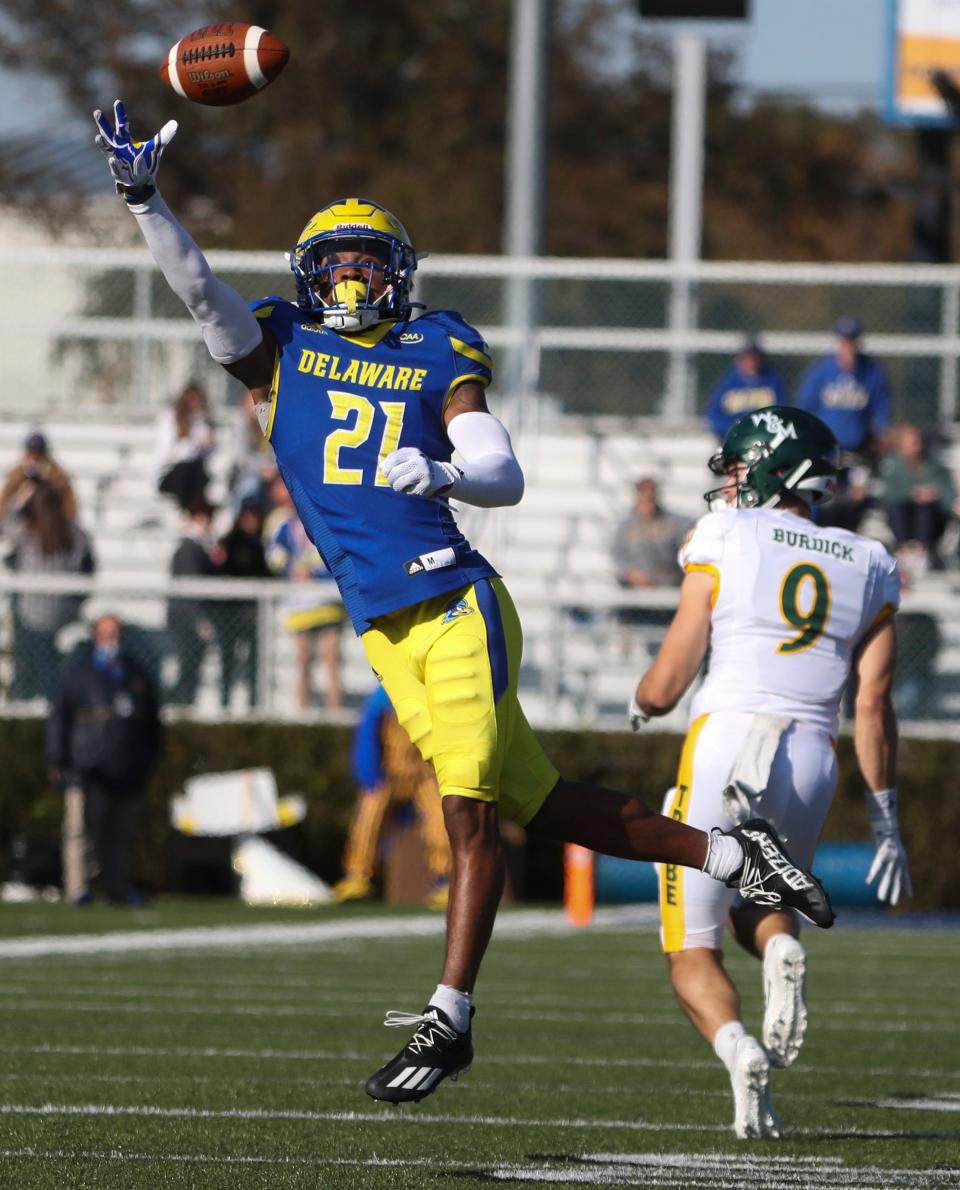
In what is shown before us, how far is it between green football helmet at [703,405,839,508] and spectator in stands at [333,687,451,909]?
7.45m

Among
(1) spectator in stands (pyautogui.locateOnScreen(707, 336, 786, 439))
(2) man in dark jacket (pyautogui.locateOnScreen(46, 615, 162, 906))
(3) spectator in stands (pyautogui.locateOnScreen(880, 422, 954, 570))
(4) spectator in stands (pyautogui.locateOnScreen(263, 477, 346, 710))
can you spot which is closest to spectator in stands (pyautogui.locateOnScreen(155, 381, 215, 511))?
(4) spectator in stands (pyautogui.locateOnScreen(263, 477, 346, 710))

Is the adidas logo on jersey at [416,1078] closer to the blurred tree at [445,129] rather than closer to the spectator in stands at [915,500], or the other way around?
the spectator in stands at [915,500]

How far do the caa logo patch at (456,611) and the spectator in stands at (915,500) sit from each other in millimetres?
10019

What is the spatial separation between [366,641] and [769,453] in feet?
4.04

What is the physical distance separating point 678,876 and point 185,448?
1092 cm

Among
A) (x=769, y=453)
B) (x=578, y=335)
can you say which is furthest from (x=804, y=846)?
(x=578, y=335)

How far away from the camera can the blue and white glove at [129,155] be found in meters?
5.21

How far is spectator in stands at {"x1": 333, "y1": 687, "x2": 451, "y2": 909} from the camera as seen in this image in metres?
13.5

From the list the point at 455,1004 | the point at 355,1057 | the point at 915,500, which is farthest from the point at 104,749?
the point at 455,1004

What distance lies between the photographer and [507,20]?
3544 centimetres

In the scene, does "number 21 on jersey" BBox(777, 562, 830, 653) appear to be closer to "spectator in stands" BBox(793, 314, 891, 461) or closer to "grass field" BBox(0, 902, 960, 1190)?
"grass field" BBox(0, 902, 960, 1190)

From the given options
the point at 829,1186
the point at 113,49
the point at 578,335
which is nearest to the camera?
the point at 829,1186

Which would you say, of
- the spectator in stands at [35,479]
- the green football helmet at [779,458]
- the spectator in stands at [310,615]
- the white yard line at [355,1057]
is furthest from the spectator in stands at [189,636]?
the green football helmet at [779,458]

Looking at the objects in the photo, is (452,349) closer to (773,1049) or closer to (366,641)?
(366,641)
